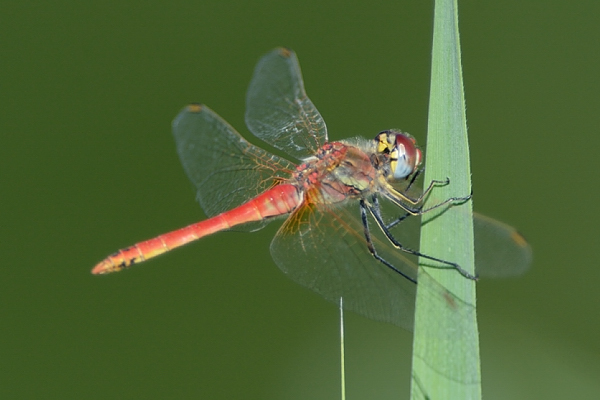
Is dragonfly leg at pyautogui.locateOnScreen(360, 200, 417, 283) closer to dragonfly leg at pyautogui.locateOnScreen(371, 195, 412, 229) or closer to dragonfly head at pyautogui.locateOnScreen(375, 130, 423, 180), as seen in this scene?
dragonfly leg at pyautogui.locateOnScreen(371, 195, 412, 229)

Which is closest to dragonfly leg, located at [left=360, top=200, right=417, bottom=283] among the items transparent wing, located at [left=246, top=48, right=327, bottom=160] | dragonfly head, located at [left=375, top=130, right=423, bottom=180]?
dragonfly head, located at [left=375, top=130, right=423, bottom=180]

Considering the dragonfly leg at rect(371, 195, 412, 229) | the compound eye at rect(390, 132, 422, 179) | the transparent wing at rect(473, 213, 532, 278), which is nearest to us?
the transparent wing at rect(473, 213, 532, 278)

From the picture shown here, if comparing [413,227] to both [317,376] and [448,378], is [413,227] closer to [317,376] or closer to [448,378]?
[448,378]

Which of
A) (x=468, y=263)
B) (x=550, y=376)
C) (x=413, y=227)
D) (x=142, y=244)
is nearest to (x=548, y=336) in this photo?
(x=550, y=376)

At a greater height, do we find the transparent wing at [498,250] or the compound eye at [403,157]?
the compound eye at [403,157]

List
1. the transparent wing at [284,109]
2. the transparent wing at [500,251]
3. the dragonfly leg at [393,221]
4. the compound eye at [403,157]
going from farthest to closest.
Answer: the transparent wing at [284,109] → the compound eye at [403,157] → the dragonfly leg at [393,221] → the transparent wing at [500,251]

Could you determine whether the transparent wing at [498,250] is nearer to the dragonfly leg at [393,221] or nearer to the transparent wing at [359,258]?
the transparent wing at [359,258]

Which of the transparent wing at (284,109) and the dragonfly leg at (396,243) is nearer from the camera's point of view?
the dragonfly leg at (396,243)

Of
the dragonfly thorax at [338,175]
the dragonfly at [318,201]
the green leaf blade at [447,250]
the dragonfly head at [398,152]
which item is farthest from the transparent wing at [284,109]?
the green leaf blade at [447,250]
